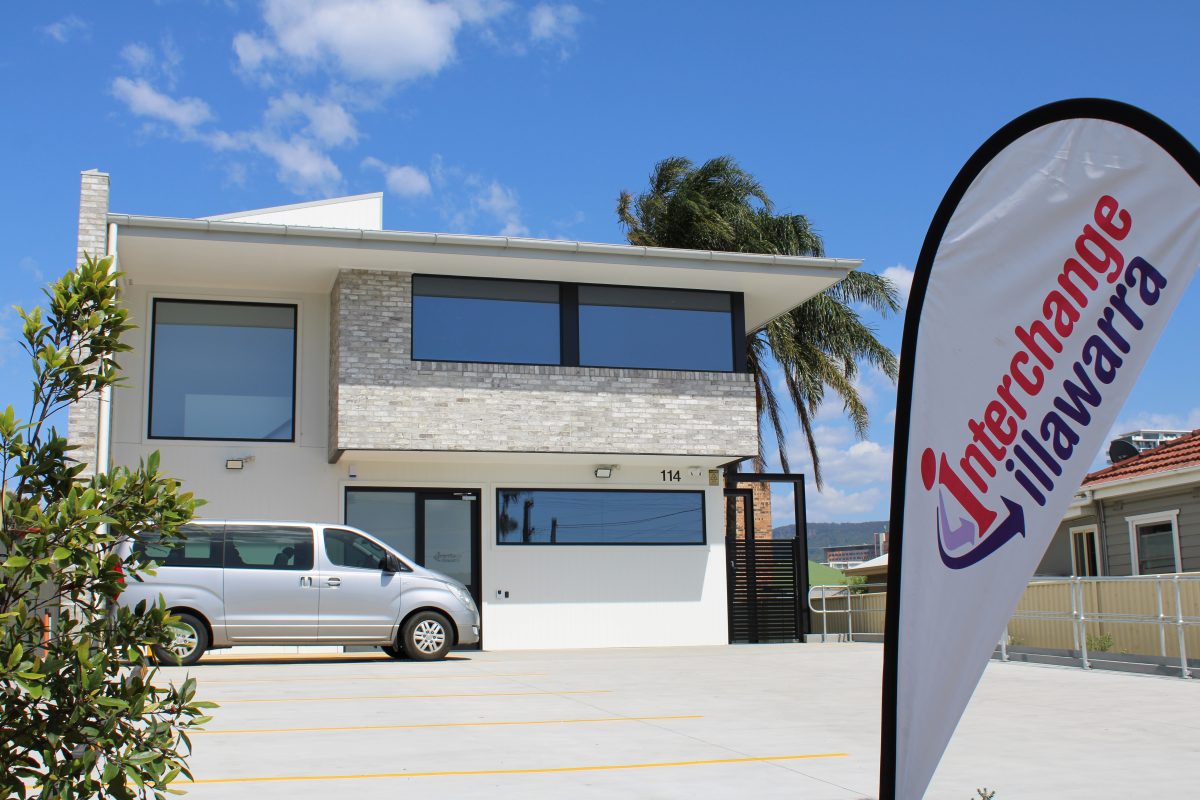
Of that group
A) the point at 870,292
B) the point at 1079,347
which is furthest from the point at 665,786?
the point at 870,292

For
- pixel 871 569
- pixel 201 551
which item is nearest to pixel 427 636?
pixel 201 551

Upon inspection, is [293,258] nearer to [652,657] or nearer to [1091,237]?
[652,657]

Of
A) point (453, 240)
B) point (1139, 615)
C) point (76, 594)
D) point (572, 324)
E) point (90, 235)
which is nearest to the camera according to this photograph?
point (76, 594)

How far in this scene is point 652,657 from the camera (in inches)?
650

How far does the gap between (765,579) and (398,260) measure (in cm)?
827

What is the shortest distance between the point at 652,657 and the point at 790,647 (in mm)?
3411

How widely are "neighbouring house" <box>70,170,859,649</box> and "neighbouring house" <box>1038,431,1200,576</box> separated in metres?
6.21

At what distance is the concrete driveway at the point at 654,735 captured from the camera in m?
6.37

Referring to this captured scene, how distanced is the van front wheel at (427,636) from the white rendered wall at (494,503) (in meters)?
3.34

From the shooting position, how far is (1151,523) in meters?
21.2

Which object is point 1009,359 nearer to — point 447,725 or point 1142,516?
point 447,725

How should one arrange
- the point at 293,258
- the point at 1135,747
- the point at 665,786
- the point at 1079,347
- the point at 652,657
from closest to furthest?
1. the point at 1079,347
2. the point at 665,786
3. the point at 1135,747
4. the point at 652,657
5. the point at 293,258

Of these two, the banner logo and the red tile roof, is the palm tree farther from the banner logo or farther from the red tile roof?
the banner logo

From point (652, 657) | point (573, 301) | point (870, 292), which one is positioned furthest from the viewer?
point (870, 292)
